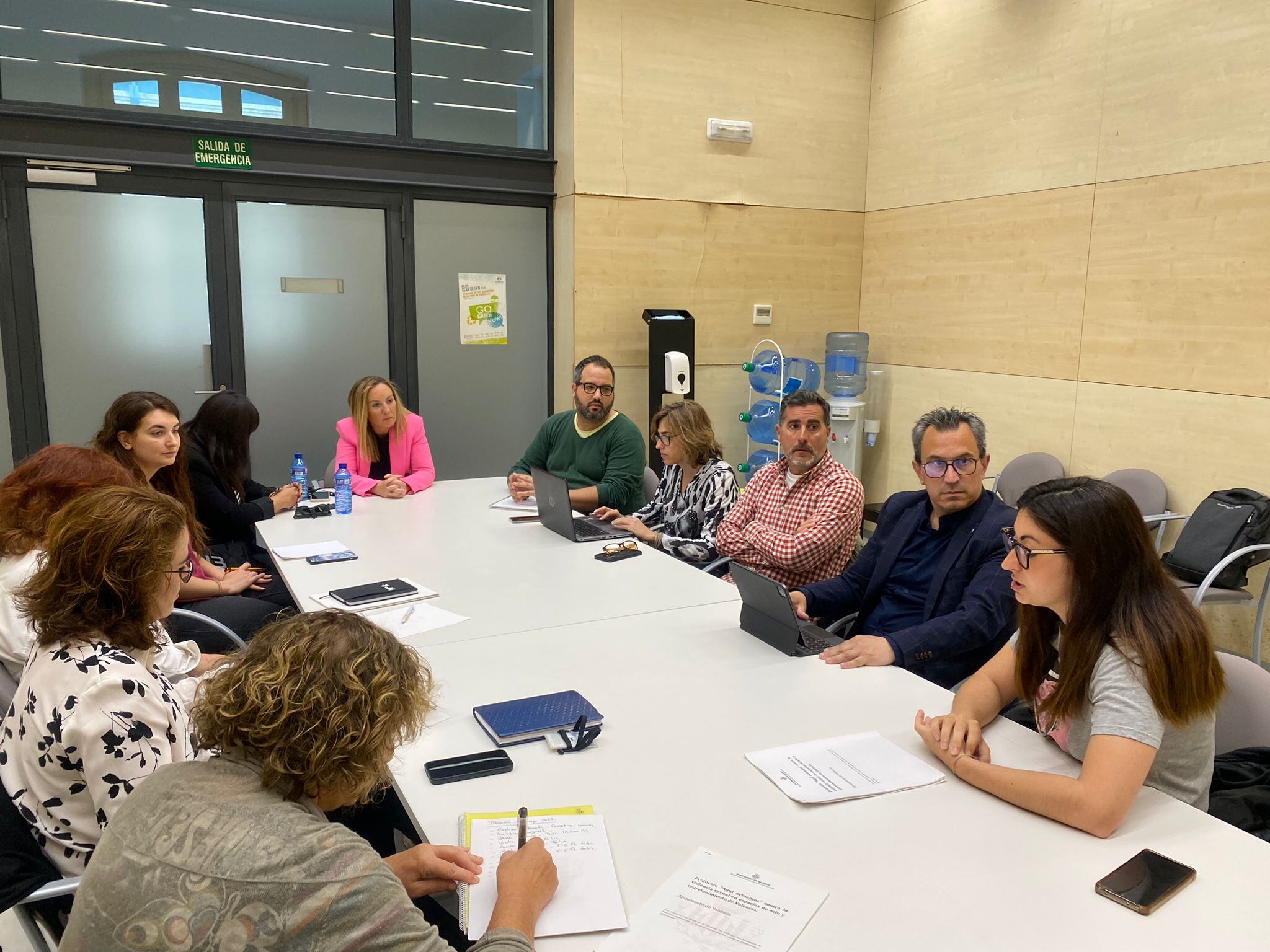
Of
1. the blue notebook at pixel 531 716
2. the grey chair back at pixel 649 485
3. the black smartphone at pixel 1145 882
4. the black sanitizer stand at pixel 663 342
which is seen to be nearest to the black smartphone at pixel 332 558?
the blue notebook at pixel 531 716

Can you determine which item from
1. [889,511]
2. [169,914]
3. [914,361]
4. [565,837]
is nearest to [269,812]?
[169,914]

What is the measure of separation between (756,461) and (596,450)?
7.17 feet

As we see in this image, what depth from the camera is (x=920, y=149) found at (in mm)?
6238

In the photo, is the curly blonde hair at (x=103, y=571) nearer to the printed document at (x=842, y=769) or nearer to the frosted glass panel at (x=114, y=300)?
the printed document at (x=842, y=769)

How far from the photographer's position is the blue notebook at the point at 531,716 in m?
1.83

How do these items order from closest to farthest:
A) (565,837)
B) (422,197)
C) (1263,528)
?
(565,837)
(1263,528)
(422,197)

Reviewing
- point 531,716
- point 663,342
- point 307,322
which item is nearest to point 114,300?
point 307,322

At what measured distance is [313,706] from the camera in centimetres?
117

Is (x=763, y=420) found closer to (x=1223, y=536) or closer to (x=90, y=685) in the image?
(x=1223, y=536)

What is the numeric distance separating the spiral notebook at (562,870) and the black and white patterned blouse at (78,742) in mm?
551

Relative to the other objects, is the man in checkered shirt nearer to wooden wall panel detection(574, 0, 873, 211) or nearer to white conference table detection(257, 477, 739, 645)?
white conference table detection(257, 477, 739, 645)

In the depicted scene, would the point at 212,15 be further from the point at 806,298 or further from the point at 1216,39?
the point at 1216,39

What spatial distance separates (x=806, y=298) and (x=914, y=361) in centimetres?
92

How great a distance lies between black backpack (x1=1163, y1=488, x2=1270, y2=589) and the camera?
382 cm
